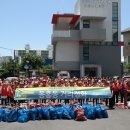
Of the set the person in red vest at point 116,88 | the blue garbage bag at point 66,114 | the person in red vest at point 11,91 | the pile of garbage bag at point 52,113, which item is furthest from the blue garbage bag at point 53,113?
the person in red vest at point 116,88

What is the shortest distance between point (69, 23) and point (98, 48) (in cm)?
777

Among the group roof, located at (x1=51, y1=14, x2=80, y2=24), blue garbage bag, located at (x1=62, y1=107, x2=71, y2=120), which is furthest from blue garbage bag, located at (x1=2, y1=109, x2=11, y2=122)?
roof, located at (x1=51, y1=14, x2=80, y2=24)

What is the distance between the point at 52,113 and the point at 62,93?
157 inches

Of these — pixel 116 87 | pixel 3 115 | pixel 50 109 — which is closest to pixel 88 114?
pixel 50 109

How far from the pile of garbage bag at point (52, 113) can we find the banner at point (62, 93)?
3.14 m

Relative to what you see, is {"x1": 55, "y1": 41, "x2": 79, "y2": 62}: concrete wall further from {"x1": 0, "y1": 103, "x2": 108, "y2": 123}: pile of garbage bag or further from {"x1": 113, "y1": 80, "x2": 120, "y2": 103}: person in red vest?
{"x1": 0, "y1": 103, "x2": 108, "y2": 123}: pile of garbage bag

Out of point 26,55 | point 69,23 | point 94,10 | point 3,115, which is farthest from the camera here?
point 26,55

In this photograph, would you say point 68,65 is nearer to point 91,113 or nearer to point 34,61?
point 34,61

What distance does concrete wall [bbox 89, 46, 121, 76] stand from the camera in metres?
66.1

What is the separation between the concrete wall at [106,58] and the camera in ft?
217

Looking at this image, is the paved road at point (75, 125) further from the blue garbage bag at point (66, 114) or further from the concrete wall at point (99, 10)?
the concrete wall at point (99, 10)

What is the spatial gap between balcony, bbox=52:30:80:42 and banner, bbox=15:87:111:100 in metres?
43.0

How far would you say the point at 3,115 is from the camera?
1858 centimetres

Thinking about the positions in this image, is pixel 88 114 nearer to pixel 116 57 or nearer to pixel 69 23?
pixel 116 57
